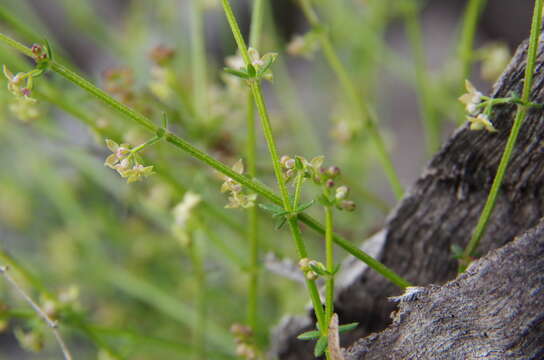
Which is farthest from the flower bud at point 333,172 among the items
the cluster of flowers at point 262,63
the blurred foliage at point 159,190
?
the blurred foliage at point 159,190

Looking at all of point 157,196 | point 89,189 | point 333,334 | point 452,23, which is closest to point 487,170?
point 333,334

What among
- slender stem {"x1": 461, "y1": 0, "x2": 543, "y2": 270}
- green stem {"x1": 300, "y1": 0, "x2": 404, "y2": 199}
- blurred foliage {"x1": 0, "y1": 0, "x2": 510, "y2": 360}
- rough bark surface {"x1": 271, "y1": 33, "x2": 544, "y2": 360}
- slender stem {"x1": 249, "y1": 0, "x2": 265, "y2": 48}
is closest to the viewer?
slender stem {"x1": 461, "y1": 0, "x2": 543, "y2": 270}

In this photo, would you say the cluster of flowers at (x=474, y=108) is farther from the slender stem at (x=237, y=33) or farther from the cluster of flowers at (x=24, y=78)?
the cluster of flowers at (x=24, y=78)

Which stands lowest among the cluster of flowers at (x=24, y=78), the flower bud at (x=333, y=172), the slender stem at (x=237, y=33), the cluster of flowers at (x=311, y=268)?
the cluster of flowers at (x=311, y=268)

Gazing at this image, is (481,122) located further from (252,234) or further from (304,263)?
(252,234)

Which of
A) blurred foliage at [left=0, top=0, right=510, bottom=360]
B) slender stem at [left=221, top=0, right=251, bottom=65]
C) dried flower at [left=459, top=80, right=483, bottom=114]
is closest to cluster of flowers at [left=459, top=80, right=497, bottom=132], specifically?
dried flower at [left=459, top=80, right=483, bottom=114]

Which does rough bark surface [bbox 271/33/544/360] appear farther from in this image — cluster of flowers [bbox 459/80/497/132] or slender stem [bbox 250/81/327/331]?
slender stem [bbox 250/81/327/331]
